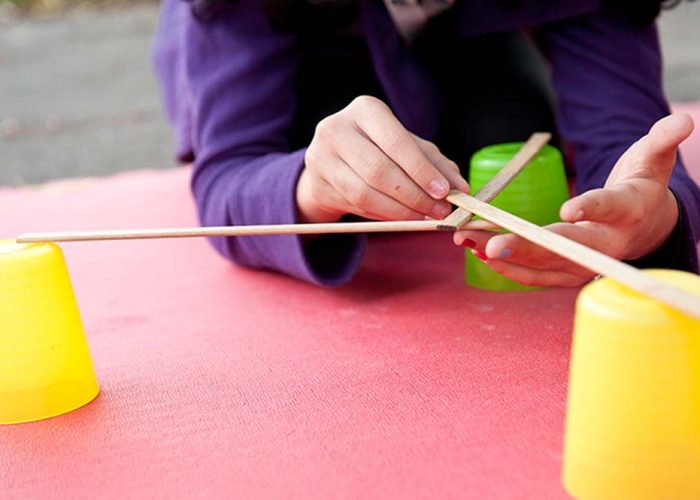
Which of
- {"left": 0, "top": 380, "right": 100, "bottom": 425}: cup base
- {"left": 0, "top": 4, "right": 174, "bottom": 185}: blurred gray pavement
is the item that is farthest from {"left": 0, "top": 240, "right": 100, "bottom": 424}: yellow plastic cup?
{"left": 0, "top": 4, "right": 174, "bottom": 185}: blurred gray pavement

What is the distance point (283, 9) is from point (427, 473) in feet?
1.89

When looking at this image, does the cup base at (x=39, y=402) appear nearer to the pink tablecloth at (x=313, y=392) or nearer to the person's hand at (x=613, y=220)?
the pink tablecloth at (x=313, y=392)

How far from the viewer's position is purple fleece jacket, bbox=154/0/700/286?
97 cm

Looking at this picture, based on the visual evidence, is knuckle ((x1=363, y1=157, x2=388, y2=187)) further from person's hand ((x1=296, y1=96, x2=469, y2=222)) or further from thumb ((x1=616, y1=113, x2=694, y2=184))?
thumb ((x1=616, y1=113, x2=694, y2=184))

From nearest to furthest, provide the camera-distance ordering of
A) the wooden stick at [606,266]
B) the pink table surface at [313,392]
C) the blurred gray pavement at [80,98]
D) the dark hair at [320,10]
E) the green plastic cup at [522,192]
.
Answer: the wooden stick at [606,266]
the pink table surface at [313,392]
the green plastic cup at [522,192]
the dark hair at [320,10]
the blurred gray pavement at [80,98]

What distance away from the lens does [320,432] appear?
646 mm

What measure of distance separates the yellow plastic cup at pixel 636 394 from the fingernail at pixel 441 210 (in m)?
0.20

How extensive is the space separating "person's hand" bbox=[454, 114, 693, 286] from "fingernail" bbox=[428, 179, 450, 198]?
0.12ft

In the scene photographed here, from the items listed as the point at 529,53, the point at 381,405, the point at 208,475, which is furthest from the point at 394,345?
the point at 529,53

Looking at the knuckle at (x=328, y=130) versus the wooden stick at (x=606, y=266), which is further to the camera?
the knuckle at (x=328, y=130)

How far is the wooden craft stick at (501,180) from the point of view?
25.7 inches

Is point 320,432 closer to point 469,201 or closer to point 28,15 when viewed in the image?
point 469,201

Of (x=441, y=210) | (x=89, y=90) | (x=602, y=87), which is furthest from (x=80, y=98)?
(x=441, y=210)

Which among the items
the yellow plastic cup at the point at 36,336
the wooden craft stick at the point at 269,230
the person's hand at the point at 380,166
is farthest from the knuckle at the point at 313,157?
the yellow plastic cup at the point at 36,336
